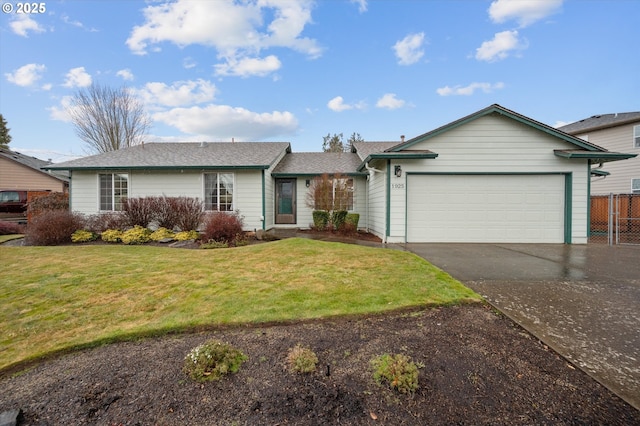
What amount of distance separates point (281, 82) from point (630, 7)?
14011mm

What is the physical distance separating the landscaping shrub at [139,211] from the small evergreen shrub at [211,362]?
379 inches

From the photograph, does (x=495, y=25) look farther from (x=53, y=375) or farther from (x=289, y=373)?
(x=53, y=375)

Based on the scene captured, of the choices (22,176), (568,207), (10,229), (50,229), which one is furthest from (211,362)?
(22,176)

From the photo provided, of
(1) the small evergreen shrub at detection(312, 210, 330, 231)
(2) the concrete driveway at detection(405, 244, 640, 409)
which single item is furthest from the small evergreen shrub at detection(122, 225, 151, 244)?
(2) the concrete driveway at detection(405, 244, 640, 409)

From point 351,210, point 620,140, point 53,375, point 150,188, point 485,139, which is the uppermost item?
point 620,140

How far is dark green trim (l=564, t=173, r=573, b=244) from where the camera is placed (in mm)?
9211

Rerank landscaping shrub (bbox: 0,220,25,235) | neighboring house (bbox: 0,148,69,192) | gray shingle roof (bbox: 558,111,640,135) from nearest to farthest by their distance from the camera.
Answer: landscaping shrub (bbox: 0,220,25,235) < gray shingle roof (bbox: 558,111,640,135) < neighboring house (bbox: 0,148,69,192)

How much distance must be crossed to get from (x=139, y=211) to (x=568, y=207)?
14.4 metres

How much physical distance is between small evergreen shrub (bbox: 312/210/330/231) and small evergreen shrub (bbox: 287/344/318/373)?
31.3ft

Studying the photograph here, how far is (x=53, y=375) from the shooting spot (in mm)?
2414

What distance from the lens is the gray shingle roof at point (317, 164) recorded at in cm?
1351

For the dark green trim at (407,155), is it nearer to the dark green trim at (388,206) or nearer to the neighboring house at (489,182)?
the neighboring house at (489,182)

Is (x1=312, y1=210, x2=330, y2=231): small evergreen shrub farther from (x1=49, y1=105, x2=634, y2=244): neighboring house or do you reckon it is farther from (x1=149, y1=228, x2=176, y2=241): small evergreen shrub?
(x1=149, y1=228, x2=176, y2=241): small evergreen shrub

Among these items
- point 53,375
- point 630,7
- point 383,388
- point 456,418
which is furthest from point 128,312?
point 630,7
